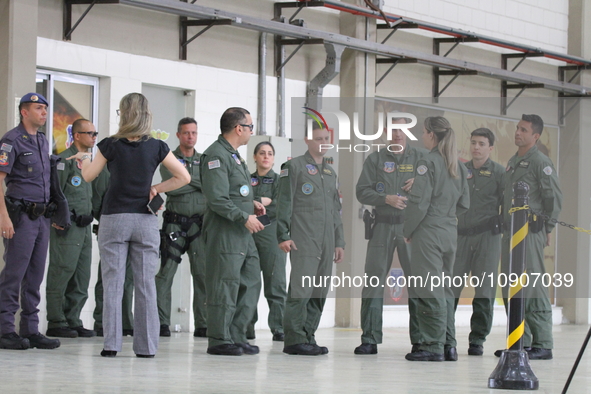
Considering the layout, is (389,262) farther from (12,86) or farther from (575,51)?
(575,51)

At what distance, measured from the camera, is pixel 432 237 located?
733 cm

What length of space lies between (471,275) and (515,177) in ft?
2.91

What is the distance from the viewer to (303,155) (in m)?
7.61

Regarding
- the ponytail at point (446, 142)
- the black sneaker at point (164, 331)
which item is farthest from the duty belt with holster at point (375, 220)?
the black sneaker at point (164, 331)

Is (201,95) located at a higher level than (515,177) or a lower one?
higher

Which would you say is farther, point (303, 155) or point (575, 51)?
point (575, 51)

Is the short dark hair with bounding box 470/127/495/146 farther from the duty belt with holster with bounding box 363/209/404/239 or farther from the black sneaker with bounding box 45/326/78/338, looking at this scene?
the black sneaker with bounding box 45/326/78/338

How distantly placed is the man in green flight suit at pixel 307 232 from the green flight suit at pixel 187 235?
1.40 metres

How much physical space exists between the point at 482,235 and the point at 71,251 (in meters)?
A: 3.47

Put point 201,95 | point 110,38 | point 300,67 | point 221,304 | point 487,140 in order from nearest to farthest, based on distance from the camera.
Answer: point 221,304 → point 487,140 → point 110,38 → point 201,95 → point 300,67

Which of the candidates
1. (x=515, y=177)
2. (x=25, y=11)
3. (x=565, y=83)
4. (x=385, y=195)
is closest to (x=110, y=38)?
(x=25, y=11)

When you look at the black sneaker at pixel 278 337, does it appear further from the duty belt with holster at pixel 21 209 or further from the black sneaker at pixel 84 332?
the duty belt with holster at pixel 21 209

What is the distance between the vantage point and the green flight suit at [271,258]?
8695 mm

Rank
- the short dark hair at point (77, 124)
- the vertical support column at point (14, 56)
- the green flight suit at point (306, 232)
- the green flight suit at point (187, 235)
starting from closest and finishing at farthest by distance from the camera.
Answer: the green flight suit at point (306, 232), the vertical support column at point (14, 56), the short dark hair at point (77, 124), the green flight suit at point (187, 235)
